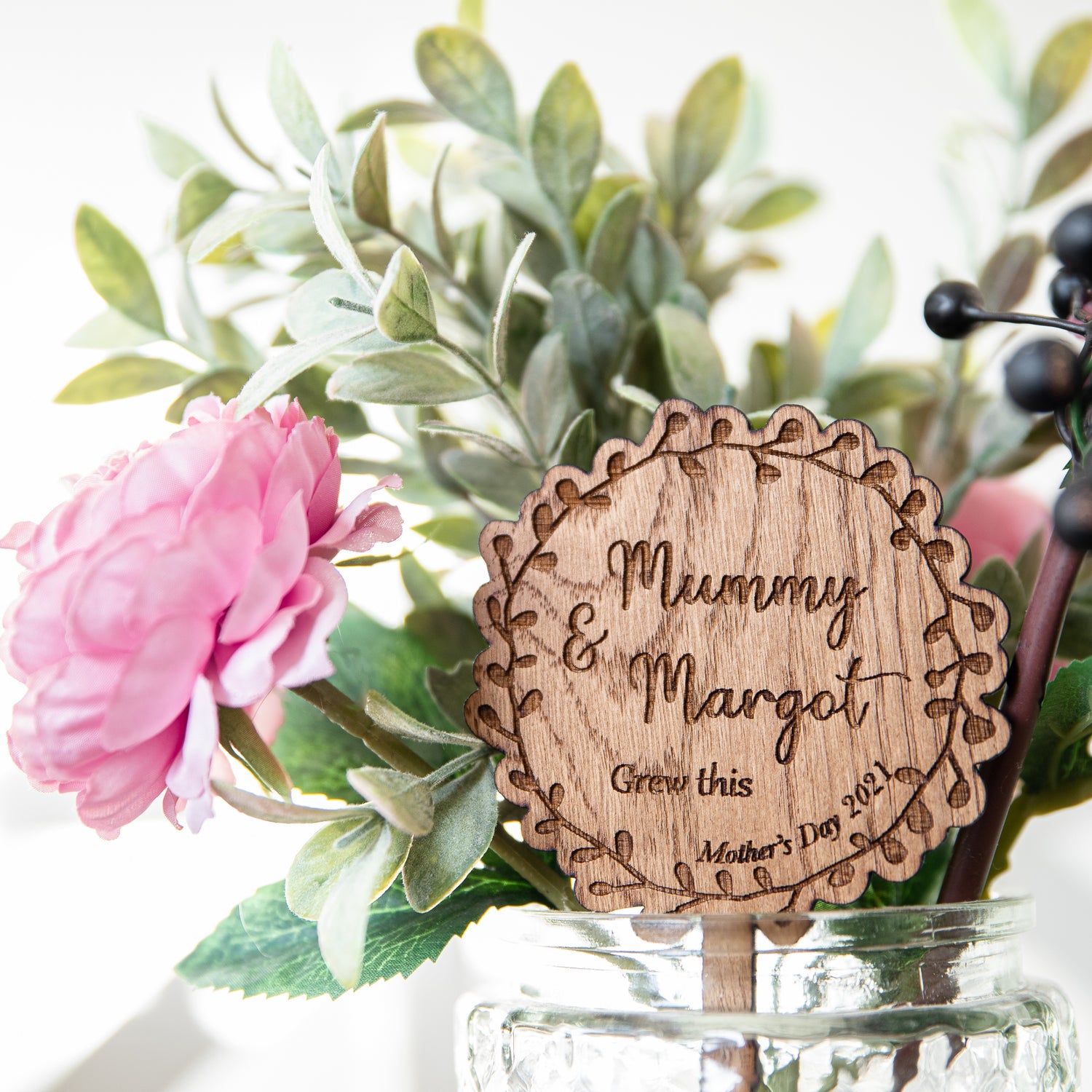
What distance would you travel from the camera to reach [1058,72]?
491 millimetres

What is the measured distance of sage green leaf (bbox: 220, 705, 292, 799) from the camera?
1.04 feet

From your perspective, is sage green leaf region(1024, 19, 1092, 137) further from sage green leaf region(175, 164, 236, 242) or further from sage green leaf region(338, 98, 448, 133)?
sage green leaf region(175, 164, 236, 242)

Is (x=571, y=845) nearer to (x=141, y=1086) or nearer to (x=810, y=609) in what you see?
(x=810, y=609)

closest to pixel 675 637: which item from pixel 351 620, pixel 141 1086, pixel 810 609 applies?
pixel 810 609

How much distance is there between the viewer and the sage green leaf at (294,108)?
16.0 inches

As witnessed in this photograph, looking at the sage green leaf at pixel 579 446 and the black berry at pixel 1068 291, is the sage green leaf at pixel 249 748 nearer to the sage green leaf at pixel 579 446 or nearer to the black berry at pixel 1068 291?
the sage green leaf at pixel 579 446

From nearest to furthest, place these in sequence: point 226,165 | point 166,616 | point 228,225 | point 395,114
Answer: point 166,616, point 228,225, point 395,114, point 226,165

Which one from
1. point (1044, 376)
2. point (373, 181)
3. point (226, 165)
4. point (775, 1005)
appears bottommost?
point (775, 1005)

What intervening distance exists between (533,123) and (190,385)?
0.19m

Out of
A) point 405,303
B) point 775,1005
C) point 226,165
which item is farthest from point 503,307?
point 226,165

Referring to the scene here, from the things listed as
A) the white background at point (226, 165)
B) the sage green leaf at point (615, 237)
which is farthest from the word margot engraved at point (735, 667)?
the white background at point (226, 165)

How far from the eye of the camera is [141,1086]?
730mm

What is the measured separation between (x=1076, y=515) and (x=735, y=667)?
0.38 feet

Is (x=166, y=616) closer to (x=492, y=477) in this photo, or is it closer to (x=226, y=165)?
(x=492, y=477)
